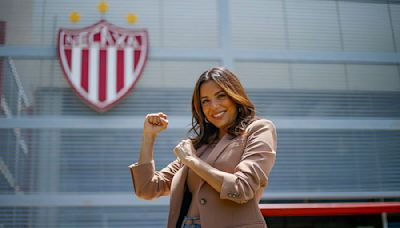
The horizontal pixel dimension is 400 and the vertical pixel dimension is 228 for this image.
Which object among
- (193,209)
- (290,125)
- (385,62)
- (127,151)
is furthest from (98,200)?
(385,62)

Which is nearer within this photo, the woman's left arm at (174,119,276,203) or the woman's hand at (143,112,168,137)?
the woman's left arm at (174,119,276,203)

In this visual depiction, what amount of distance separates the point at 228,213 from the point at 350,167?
3468 millimetres

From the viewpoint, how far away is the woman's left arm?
5.01ft

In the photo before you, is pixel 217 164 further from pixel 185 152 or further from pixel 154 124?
pixel 154 124

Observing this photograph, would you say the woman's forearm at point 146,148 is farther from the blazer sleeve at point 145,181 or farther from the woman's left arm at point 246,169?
the woman's left arm at point 246,169

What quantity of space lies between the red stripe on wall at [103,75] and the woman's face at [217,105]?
290 cm

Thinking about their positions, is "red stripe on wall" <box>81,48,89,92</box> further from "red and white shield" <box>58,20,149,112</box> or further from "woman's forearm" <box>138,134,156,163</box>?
"woman's forearm" <box>138,134,156,163</box>

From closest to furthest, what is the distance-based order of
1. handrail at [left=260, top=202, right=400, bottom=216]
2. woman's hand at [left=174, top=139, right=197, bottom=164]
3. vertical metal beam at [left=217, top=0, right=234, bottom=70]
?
woman's hand at [left=174, top=139, right=197, bottom=164] < handrail at [left=260, top=202, right=400, bottom=216] < vertical metal beam at [left=217, top=0, right=234, bottom=70]

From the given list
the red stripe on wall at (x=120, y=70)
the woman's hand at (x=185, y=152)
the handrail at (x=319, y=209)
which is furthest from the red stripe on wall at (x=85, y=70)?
the woman's hand at (x=185, y=152)

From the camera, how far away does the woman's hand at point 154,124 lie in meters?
1.84

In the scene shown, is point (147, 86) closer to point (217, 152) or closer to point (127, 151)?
point (127, 151)

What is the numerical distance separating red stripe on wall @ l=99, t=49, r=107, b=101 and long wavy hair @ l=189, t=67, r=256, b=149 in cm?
281

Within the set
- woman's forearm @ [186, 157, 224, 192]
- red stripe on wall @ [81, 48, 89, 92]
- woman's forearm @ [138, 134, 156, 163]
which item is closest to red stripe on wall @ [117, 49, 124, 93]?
red stripe on wall @ [81, 48, 89, 92]

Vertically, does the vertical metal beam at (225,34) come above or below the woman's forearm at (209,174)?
above
